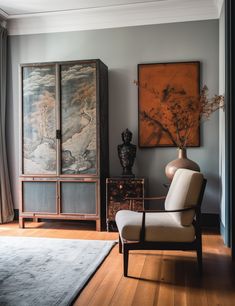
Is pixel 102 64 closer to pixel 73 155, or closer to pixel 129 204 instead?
pixel 73 155

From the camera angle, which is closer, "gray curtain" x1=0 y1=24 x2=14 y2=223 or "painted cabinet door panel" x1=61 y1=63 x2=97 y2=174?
"painted cabinet door panel" x1=61 y1=63 x2=97 y2=174

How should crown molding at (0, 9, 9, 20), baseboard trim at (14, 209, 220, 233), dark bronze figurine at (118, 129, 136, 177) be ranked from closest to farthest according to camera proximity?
dark bronze figurine at (118, 129, 136, 177) → baseboard trim at (14, 209, 220, 233) → crown molding at (0, 9, 9, 20)

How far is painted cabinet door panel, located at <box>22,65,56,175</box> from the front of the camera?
4148mm

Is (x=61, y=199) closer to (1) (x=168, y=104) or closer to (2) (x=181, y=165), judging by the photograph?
(2) (x=181, y=165)

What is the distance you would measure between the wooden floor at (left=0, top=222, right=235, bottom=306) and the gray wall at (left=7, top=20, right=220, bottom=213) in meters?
1.23

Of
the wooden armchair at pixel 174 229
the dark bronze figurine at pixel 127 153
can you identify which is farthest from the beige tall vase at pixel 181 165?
the wooden armchair at pixel 174 229

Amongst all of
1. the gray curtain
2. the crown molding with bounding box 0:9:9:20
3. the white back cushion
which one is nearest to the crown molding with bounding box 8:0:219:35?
the crown molding with bounding box 0:9:9:20

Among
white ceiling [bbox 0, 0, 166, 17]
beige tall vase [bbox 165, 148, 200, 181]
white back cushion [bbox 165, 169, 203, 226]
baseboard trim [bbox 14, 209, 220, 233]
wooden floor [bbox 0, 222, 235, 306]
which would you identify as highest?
white ceiling [bbox 0, 0, 166, 17]

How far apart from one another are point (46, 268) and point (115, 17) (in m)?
3.32

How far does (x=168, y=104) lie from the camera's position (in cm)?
433

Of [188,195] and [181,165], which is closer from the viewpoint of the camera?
[188,195]

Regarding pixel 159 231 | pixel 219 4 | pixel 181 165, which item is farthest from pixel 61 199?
pixel 219 4

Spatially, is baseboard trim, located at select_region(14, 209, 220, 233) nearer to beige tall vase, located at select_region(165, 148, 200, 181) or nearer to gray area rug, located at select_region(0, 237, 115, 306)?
beige tall vase, located at select_region(165, 148, 200, 181)

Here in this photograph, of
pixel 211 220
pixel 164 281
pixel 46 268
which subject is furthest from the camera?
pixel 211 220
